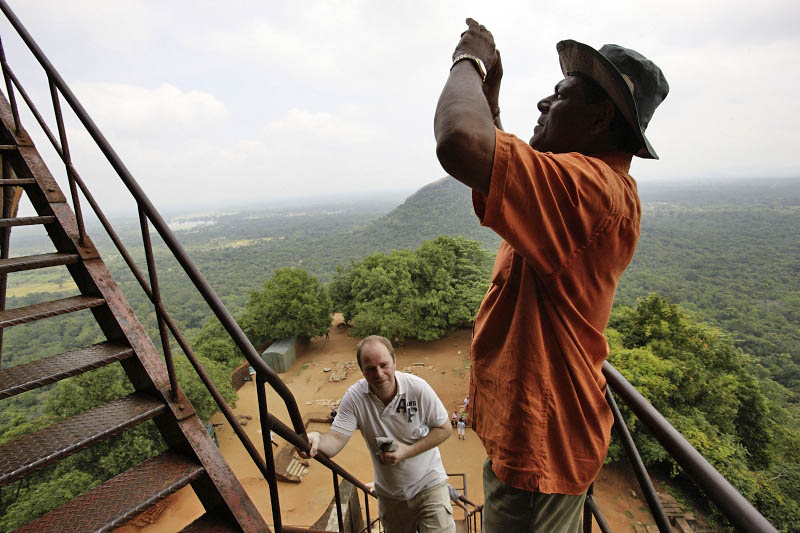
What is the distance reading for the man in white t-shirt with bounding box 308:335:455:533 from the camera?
2564 millimetres

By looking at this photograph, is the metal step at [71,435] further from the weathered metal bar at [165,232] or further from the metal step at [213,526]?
the weathered metal bar at [165,232]

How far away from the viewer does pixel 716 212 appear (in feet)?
336

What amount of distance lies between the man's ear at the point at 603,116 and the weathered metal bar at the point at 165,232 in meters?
1.52

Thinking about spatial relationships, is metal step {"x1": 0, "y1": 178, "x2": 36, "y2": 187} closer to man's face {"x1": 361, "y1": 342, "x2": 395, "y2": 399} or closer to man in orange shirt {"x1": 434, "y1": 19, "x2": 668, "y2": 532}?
man's face {"x1": 361, "y1": 342, "x2": 395, "y2": 399}

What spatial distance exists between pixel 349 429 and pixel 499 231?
88.4 inches

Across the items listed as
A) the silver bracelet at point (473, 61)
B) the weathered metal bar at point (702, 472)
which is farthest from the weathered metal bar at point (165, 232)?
the weathered metal bar at point (702, 472)

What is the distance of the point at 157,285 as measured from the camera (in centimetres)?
199

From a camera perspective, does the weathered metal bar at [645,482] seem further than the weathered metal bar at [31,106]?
No

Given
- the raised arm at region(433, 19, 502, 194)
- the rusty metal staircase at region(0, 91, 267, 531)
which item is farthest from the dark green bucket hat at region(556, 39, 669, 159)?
the rusty metal staircase at region(0, 91, 267, 531)

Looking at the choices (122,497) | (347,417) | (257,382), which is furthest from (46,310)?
(347,417)

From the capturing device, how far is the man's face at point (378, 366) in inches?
98.9

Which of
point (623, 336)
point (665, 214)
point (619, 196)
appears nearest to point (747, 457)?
point (623, 336)

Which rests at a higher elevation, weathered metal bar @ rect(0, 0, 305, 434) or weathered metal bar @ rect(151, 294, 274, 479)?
weathered metal bar @ rect(0, 0, 305, 434)

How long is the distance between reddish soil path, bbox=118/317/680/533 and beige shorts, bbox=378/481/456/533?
5937 millimetres
